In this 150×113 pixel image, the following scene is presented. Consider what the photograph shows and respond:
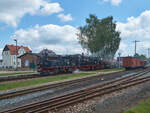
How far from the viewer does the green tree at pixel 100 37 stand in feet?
156

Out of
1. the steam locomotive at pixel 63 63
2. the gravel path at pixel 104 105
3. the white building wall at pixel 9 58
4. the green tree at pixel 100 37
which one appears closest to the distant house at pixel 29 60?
the green tree at pixel 100 37

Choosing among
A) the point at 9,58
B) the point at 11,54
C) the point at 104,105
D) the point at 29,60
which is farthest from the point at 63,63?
the point at 9,58

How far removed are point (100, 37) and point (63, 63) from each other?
2184cm

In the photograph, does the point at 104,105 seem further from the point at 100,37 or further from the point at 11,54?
the point at 11,54

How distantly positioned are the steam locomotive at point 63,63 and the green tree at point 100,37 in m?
10.7

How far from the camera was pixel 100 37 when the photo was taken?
47344mm

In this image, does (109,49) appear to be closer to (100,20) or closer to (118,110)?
(100,20)

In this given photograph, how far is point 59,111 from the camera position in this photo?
759 centimetres

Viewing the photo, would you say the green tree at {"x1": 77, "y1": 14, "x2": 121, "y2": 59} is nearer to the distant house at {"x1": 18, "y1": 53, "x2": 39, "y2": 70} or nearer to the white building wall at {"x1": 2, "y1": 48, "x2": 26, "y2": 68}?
the distant house at {"x1": 18, "y1": 53, "x2": 39, "y2": 70}

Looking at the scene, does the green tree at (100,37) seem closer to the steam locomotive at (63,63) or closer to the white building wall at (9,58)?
the steam locomotive at (63,63)

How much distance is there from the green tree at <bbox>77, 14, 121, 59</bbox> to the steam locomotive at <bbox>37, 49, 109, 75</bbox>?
1070cm

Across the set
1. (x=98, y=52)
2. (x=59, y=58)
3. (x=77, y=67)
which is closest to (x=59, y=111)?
(x=59, y=58)

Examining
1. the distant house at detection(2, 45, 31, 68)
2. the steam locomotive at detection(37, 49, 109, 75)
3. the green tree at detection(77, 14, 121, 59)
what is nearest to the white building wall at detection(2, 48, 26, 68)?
the distant house at detection(2, 45, 31, 68)

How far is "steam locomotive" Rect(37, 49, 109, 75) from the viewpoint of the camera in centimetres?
2578
